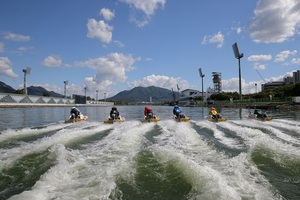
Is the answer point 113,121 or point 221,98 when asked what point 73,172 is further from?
point 221,98

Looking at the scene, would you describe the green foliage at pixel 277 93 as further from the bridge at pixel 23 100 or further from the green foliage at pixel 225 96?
the bridge at pixel 23 100

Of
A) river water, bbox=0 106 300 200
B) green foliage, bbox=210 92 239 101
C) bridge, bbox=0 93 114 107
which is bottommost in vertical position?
river water, bbox=0 106 300 200

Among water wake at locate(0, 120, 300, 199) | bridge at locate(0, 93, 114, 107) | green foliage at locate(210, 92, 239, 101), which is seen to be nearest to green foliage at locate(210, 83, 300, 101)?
green foliage at locate(210, 92, 239, 101)

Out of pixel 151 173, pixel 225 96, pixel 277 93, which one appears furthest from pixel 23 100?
pixel 151 173

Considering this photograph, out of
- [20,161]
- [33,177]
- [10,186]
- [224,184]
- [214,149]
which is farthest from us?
[214,149]

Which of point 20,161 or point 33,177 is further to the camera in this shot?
point 20,161

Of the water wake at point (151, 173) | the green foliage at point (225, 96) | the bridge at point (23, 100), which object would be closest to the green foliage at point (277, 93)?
the green foliage at point (225, 96)

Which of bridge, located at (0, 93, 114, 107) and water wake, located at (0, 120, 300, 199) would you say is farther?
bridge, located at (0, 93, 114, 107)

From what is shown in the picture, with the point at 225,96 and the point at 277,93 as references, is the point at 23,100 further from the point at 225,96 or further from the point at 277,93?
the point at 277,93

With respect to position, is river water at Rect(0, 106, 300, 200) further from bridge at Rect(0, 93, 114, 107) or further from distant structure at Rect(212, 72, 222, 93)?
distant structure at Rect(212, 72, 222, 93)

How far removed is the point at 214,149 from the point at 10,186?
28.0 ft

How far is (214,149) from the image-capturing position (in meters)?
12.4

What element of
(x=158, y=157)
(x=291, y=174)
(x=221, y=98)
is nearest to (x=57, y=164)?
(x=158, y=157)

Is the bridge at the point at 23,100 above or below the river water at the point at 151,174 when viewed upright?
above
